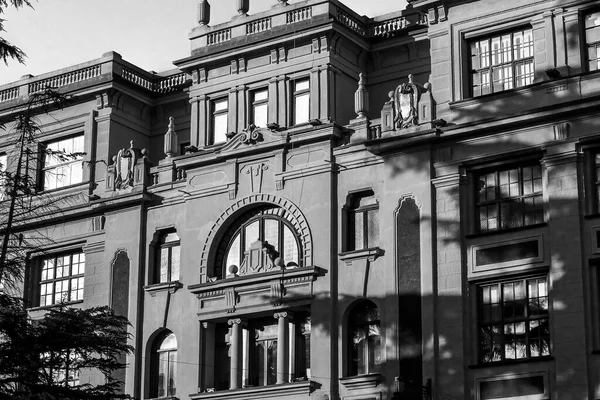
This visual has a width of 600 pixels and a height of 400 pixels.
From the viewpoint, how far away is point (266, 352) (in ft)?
138

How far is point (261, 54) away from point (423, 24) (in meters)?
5.76

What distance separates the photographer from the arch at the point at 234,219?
1656 inches

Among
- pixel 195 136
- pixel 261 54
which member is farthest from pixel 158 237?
pixel 261 54

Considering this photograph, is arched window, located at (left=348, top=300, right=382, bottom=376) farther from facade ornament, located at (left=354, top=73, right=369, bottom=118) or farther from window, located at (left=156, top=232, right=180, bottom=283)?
window, located at (left=156, top=232, right=180, bottom=283)

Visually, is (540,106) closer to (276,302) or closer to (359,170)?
(359,170)

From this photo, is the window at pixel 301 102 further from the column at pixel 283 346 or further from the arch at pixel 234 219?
the column at pixel 283 346

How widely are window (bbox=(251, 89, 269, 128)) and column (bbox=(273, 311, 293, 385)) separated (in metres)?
6.95

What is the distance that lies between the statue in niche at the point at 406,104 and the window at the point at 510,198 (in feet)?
9.60

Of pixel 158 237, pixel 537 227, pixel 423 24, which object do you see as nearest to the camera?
pixel 537 227

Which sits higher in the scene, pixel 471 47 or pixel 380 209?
pixel 471 47

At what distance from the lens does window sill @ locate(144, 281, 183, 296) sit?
44.2m

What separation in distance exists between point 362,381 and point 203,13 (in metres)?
15.4

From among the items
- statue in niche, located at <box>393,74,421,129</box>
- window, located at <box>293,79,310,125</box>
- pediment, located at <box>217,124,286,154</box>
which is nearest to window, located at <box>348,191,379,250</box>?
statue in niche, located at <box>393,74,421,129</box>

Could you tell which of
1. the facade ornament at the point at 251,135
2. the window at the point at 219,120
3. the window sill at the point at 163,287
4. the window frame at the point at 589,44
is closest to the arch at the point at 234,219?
the window sill at the point at 163,287
